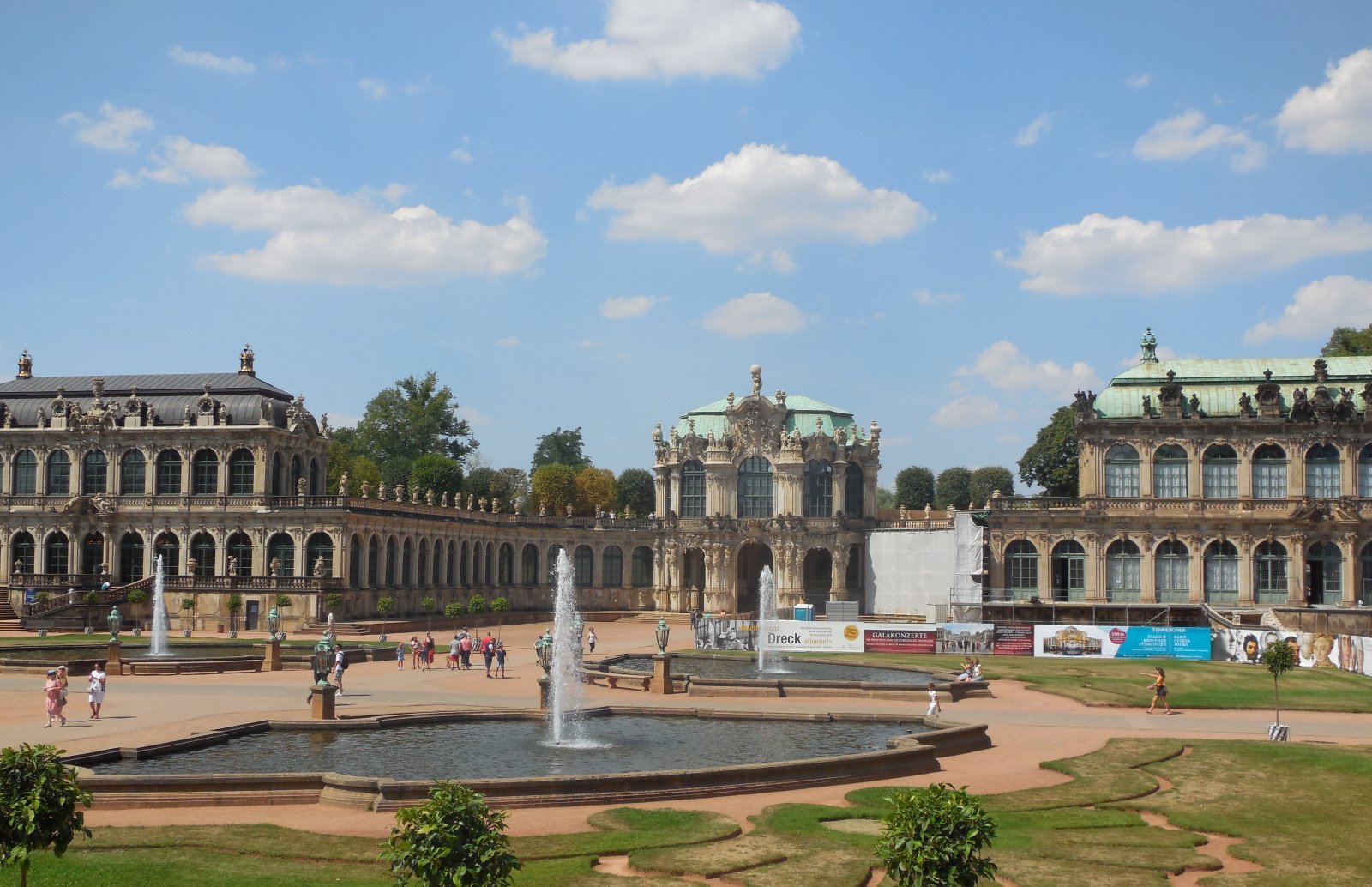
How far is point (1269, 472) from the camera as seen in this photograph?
260 ft

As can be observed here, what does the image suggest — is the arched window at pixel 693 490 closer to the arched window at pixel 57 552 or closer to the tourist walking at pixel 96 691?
the arched window at pixel 57 552

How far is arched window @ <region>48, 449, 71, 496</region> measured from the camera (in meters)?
85.2

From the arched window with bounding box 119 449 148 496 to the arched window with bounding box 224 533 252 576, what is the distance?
302 inches

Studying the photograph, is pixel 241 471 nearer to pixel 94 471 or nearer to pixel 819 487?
pixel 94 471

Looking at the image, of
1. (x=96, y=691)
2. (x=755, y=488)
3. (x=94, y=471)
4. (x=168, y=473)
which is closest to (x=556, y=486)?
(x=755, y=488)

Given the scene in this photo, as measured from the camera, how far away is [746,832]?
2348 cm

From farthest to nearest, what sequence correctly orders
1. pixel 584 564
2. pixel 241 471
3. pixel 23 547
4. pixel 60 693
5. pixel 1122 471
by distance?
pixel 584 564 < pixel 23 547 < pixel 241 471 < pixel 1122 471 < pixel 60 693

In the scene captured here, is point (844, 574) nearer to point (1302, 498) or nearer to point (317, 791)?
point (1302, 498)

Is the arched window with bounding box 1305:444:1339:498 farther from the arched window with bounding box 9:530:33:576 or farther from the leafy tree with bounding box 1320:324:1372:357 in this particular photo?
the arched window with bounding box 9:530:33:576

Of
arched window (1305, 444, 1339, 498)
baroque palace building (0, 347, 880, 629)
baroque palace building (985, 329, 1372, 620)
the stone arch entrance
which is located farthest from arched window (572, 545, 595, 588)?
arched window (1305, 444, 1339, 498)

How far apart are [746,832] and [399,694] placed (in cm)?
2341

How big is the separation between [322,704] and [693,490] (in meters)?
68.9

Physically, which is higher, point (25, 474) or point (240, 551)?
point (25, 474)

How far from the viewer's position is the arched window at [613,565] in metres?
104
